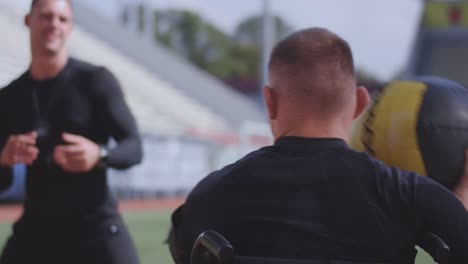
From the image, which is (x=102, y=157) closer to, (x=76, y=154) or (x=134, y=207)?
(x=76, y=154)

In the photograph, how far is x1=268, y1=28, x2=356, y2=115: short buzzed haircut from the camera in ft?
6.27

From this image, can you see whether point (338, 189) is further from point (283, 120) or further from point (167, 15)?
point (167, 15)

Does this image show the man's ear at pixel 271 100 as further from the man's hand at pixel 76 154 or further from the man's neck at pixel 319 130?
the man's hand at pixel 76 154

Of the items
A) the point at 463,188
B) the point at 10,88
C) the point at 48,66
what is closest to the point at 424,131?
the point at 463,188

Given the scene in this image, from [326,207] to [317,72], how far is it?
32cm

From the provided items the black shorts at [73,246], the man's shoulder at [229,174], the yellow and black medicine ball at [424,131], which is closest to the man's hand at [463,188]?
the yellow and black medicine ball at [424,131]

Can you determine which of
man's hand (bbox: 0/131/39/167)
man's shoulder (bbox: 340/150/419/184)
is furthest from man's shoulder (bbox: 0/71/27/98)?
man's shoulder (bbox: 340/150/419/184)

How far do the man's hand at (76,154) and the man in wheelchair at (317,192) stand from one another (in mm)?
1184

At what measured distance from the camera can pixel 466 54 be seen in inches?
845

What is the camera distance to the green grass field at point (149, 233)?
7.59 meters

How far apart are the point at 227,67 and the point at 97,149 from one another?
75.9 metres

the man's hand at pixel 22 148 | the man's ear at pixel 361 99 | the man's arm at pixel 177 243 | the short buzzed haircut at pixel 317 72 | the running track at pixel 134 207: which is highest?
the short buzzed haircut at pixel 317 72

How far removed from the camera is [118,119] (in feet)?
10.8

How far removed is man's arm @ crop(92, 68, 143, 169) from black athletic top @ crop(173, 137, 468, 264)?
136 cm
